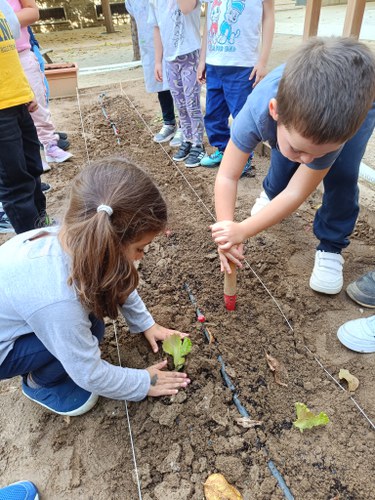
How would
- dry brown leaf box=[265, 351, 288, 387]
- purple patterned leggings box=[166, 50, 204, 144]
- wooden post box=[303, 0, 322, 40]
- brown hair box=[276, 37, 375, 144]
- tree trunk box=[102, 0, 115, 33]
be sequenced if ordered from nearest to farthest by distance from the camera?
brown hair box=[276, 37, 375, 144] < dry brown leaf box=[265, 351, 288, 387] < purple patterned leggings box=[166, 50, 204, 144] < wooden post box=[303, 0, 322, 40] < tree trunk box=[102, 0, 115, 33]

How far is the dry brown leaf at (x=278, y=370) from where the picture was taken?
→ 168 cm

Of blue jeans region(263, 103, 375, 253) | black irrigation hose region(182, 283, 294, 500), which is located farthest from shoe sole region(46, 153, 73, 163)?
black irrigation hose region(182, 283, 294, 500)

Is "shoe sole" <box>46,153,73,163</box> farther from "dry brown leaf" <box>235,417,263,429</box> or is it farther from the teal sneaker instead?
"dry brown leaf" <box>235,417,263,429</box>

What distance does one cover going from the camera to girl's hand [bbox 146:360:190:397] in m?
1.56

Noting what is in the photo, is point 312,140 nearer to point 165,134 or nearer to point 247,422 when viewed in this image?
point 247,422

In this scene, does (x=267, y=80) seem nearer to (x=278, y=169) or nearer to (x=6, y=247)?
(x=278, y=169)

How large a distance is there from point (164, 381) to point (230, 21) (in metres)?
2.46

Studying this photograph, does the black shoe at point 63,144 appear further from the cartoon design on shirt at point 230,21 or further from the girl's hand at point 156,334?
the girl's hand at point 156,334

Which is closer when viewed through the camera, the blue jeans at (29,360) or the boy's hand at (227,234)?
the blue jeans at (29,360)

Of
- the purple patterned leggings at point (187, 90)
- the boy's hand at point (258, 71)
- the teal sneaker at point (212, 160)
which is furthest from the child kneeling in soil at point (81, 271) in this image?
the purple patterned leggings at point (187, 90)

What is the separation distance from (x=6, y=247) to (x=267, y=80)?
47.9 inches

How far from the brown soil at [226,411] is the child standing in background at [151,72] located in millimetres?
2188

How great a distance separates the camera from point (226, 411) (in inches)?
60.8

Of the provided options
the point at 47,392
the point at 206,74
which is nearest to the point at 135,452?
the point at 47,392
